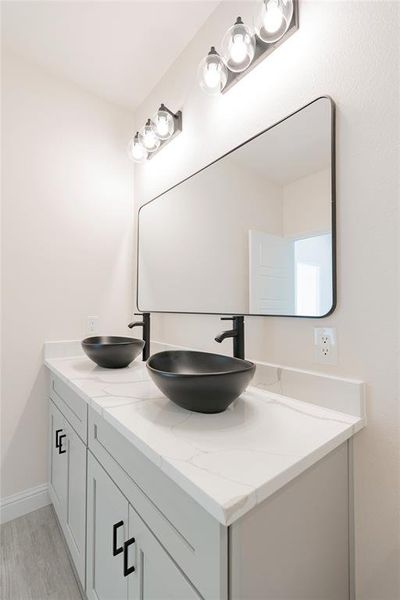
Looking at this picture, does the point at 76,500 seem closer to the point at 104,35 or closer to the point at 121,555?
the point at 121,555

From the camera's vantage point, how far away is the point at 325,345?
3.17 feet

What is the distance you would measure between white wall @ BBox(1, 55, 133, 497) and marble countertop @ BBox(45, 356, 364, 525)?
805 millimetres

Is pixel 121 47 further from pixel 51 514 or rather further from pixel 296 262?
pixel 51 514

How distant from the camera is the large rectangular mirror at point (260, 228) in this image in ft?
3.22

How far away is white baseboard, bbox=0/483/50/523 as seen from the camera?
5.21 feet

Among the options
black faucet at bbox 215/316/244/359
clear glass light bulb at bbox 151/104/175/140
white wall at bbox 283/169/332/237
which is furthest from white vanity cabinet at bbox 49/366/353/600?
clear glass light bulb at bbox 151/104/175/140

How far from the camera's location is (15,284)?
1658 mm

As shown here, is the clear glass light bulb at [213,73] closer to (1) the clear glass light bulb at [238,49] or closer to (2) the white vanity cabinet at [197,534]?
(1) the clear glass light bulb at [238,49]

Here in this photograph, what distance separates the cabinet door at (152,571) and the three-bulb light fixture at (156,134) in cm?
175

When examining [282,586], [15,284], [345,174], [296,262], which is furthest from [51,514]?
[345,174]

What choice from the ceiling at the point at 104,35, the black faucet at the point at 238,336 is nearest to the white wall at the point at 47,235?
the ceiling at the point at 104,35

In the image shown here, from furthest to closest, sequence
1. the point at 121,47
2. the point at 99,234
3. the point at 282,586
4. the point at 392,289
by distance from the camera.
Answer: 1. the point at 99,234
2. the point at 121,47
3. the point at 392,289
4. the point at 282,586

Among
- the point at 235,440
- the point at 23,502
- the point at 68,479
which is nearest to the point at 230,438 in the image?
the point at 235,440

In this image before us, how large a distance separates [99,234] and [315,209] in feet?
4.70
